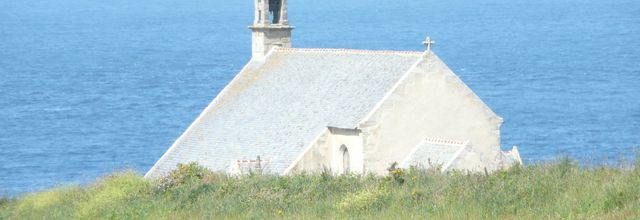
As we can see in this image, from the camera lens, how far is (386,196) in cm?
3145

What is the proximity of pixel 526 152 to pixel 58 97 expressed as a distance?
188 feet

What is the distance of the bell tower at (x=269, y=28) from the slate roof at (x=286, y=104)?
523 millimetres

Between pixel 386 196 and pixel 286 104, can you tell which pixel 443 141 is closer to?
pixel 286 104

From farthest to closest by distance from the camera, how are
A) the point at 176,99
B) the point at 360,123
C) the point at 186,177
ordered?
1. the point at 176,99
2. the point at 360,123
3. the point at 186,177

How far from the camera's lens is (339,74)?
173 ft

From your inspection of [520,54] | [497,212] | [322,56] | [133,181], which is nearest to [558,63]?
[520,54]

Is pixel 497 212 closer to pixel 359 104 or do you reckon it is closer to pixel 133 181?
pixel 133 181

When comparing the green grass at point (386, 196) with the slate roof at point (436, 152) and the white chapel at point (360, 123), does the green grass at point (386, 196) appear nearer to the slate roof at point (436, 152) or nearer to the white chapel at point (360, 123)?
the slate roof at point (436, 152)

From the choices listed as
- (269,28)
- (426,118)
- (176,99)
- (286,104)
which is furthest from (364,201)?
(176,99)

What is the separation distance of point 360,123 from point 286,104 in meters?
5.73

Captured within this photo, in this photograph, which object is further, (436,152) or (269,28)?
(269,28)

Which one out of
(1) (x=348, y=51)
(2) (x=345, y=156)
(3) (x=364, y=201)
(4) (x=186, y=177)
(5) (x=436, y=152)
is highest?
(1) (x=348, y=51)

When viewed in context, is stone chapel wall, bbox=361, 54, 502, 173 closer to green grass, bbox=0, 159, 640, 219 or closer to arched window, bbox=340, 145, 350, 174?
arched window, bbox=340, 145, 350, 174

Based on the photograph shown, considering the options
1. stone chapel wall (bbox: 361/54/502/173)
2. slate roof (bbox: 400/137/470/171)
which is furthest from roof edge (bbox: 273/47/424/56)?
slate roof (bbox: 400/137/470/171)
